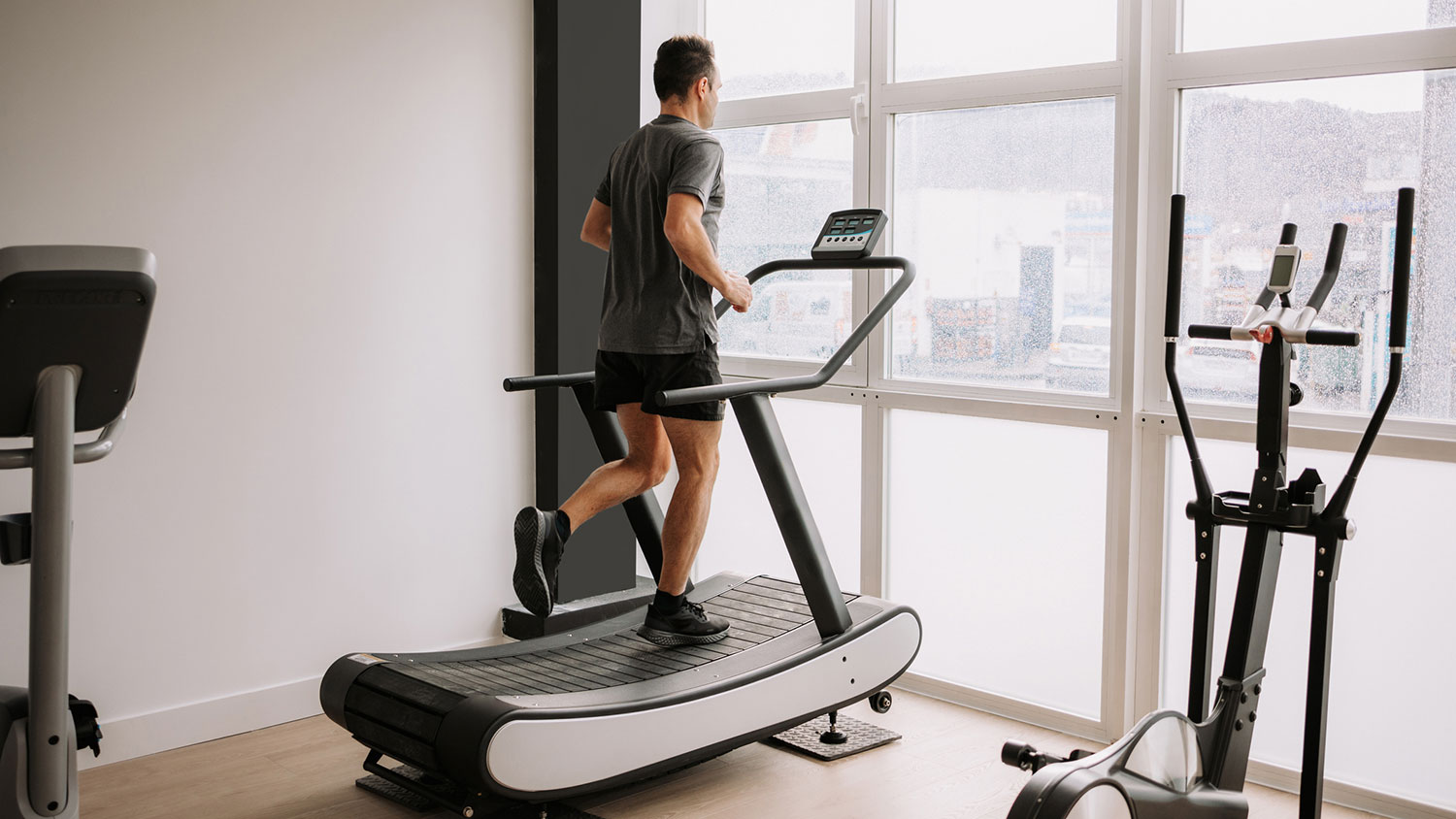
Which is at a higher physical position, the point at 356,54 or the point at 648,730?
the point at 356,54

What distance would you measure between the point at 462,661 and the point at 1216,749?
6.26 ft

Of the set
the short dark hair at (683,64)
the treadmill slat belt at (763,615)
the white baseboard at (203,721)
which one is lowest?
the white baseboard at (203,721)

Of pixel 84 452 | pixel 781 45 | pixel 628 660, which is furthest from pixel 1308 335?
pixel 781 45

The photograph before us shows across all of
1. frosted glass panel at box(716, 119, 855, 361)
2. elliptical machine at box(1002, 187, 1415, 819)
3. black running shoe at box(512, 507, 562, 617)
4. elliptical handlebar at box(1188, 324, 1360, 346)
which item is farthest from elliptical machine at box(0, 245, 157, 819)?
frosted glass panel at box(716, 119, 855, 361)

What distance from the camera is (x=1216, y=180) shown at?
10.7 feet

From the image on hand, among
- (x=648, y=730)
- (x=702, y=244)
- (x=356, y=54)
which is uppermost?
(x=356, y=54)

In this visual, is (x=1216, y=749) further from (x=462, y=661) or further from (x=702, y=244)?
(x=462, y=661)

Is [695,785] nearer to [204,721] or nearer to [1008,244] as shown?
[204,721]

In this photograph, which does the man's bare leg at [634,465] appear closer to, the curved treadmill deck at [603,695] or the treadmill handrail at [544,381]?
the treadmill handrail at [544,381]

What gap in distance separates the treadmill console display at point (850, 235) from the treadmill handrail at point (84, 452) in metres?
1.85

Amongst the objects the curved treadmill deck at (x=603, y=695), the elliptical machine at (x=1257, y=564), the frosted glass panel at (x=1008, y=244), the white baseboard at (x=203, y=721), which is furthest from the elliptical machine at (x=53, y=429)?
the frosted glass panel at (x=1008, y=244)

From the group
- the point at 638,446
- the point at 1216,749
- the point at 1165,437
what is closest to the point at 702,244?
the point at 638,446

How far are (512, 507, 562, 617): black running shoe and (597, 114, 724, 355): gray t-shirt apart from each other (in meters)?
0.54

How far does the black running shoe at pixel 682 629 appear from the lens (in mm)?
3418
